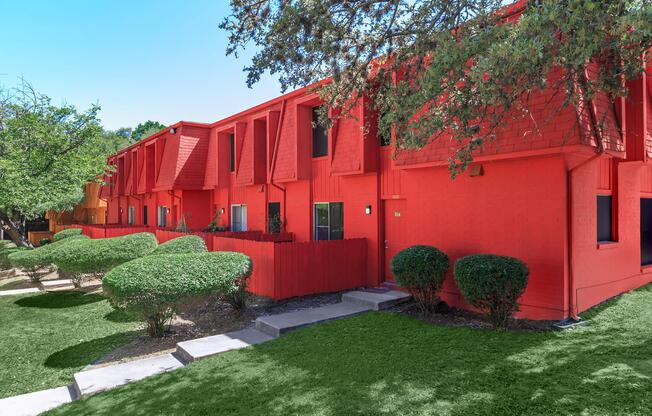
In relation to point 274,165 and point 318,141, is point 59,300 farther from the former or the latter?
point 318,141

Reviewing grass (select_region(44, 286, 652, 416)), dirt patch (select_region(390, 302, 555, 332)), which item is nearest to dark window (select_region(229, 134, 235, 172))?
dirt patch (select_region(390, 302, 555, 332))

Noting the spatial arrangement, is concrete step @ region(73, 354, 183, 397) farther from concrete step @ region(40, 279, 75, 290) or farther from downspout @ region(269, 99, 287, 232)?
concrete step @ region(40, 279, 75, 290)

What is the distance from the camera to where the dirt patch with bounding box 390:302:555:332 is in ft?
21.1

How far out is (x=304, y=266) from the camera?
9625mm

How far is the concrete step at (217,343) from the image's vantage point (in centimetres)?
626

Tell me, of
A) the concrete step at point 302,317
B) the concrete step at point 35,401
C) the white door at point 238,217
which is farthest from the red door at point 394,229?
the white door at point 238,217

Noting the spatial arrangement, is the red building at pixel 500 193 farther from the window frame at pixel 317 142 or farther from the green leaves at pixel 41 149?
the green leaves at pixel 41 149

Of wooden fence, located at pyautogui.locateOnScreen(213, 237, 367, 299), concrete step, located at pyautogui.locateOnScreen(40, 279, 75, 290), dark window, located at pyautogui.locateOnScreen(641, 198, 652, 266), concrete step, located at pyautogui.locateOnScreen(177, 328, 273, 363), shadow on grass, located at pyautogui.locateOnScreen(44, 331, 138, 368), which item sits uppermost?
dark window, located at pyautogui.locateOnScreen(641, 198, 652, 266)

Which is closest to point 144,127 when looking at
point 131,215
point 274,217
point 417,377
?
point 131,215

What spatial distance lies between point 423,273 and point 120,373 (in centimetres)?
524

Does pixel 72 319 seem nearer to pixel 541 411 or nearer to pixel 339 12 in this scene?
pixel 339 12

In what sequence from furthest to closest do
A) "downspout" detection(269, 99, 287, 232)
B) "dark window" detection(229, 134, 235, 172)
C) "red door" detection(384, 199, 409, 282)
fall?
"dark window" detection(229, 134, 235, 172) < "downspout" detection(269, 99, 287, 232) < "red door" detection(384, 199, 409, 282)

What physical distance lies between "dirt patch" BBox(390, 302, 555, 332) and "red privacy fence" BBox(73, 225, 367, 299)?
7.09ft

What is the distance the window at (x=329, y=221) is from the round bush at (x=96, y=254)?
5.29 m
